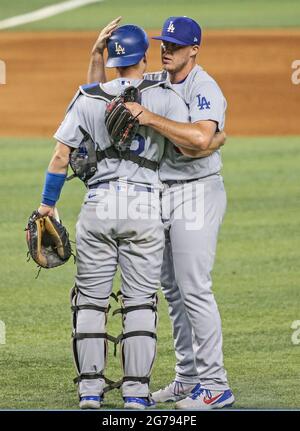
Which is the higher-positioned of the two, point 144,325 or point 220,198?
point 220,198

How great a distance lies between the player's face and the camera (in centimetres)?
675

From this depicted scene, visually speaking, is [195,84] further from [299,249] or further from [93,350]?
[299,249]

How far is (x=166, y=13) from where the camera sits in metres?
26.2

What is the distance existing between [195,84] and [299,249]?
4.34 meters

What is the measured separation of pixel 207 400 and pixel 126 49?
1870mm

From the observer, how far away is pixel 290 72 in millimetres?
19422

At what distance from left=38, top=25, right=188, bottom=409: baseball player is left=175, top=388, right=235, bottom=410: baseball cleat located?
0.21 metres

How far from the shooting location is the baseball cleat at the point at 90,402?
650 cm
